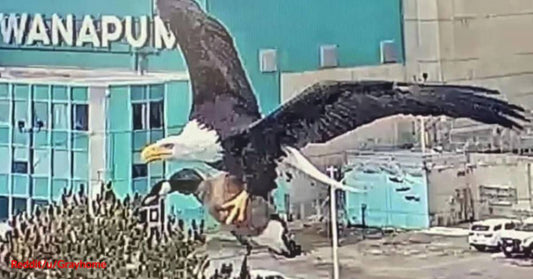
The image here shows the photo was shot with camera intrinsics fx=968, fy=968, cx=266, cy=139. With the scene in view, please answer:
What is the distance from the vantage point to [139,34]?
2.04 metres

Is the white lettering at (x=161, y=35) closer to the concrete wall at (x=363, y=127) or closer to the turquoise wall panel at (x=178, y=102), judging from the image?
the turquoise wall panel at (x=178, y=102)

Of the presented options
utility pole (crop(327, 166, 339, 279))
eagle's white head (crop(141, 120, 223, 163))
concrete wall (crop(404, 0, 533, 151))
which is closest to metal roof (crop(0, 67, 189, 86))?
eagle's white head (crop(141, 120, 223, 163))

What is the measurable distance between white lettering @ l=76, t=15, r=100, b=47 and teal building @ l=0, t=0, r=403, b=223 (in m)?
0.01

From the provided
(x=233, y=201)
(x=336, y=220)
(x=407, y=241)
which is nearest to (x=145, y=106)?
(x=233, y=201)

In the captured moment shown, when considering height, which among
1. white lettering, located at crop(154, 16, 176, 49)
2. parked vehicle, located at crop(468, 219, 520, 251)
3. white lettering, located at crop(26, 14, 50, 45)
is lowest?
parked vehicle, located at crop(468, 219, 520, 251)

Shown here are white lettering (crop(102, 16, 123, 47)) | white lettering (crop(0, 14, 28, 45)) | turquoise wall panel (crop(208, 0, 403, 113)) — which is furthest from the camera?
white lettering (crop(0, 14, 28, 45))

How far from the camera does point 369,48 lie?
185cm

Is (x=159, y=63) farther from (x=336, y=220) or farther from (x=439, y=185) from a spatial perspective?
(x=439, y=185)

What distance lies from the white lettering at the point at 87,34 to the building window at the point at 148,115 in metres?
0.18

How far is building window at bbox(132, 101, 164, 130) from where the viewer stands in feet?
6.60

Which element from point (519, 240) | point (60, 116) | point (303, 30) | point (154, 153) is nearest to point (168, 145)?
point (154, 153)

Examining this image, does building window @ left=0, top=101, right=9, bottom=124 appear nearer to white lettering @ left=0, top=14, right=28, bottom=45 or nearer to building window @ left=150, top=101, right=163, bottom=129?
white lettering @ left=0, top=14, right=28, bottom=45

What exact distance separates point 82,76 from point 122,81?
0.10 meters

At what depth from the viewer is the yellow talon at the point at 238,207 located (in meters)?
1.95
